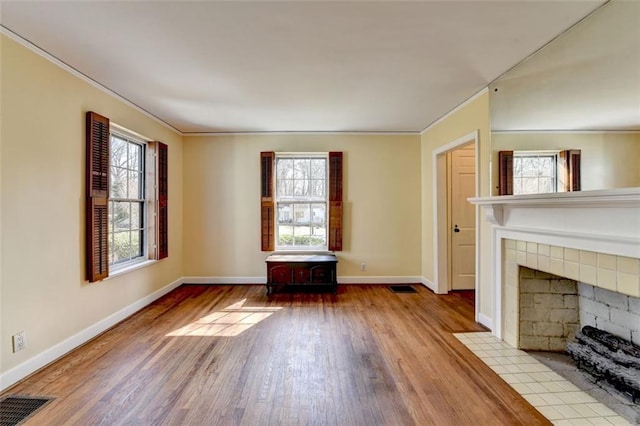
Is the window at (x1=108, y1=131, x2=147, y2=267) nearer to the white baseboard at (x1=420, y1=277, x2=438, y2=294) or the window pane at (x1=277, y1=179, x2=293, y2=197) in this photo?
the window pane at (x1=277, y1=179, x2=293, y2=197)

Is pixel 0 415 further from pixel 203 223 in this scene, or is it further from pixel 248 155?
pixel 248 155

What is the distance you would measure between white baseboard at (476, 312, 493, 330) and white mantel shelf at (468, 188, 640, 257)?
1.02 meters

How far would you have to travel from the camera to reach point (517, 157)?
2689mm

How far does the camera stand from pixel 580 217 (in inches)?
81.4

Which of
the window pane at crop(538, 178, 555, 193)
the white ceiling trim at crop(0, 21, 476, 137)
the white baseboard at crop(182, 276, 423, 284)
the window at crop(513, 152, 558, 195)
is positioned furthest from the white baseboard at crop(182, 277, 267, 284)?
the window pane at crop(538, 178, 555, 193)

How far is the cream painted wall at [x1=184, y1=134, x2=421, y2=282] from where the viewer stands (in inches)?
194

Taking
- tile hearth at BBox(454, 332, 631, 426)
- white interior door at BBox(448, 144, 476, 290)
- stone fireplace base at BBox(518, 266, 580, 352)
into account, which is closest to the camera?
tile hearth at BBox(454, 332, 631, 426)

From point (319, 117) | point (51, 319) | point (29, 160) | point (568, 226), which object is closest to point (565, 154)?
point (568, 226)

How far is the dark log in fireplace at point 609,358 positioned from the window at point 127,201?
4446 millimetres

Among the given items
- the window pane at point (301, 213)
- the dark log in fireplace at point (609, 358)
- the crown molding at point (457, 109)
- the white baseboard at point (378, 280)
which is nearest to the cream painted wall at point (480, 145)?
the crown molding at point (457, 109)

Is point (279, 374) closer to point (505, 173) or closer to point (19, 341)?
point (19, 341)

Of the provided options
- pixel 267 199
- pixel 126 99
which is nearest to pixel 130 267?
pixel 126 99

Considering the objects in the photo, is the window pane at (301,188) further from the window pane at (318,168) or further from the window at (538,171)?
the window at (538,171)

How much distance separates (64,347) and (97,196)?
133 centimetres
